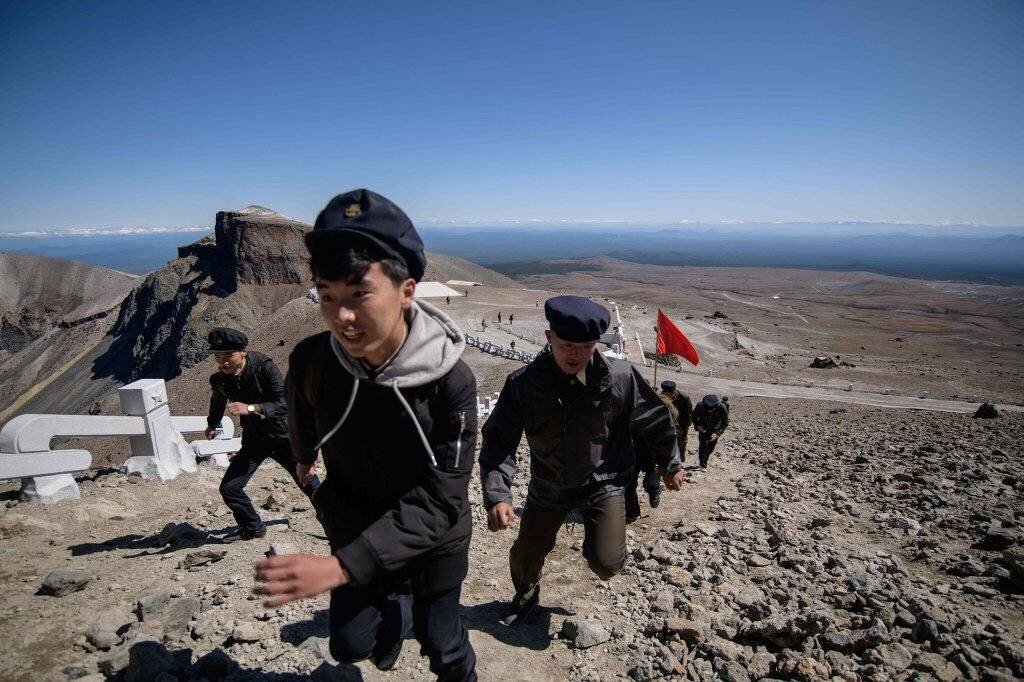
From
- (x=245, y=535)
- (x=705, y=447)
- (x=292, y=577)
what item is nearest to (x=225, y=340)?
(x=245, y=535)

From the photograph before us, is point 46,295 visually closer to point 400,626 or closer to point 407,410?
point 400,626

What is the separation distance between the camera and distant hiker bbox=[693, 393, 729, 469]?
810 centimetres

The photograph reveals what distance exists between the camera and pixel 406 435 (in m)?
2.16

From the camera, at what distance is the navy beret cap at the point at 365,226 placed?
1858mm

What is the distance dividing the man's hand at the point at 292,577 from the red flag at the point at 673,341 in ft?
27.2

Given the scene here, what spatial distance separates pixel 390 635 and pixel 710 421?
701 centimetres

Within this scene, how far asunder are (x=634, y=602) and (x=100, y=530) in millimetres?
5302

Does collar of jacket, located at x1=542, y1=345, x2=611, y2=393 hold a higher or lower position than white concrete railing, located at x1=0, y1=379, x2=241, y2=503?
higher

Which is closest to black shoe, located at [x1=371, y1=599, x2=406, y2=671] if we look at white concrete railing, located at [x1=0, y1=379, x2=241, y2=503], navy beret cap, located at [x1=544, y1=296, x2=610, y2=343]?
navy beret cap, located at [x1=544, y1=296, x2=610, y2=343]

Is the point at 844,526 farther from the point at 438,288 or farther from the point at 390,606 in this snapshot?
the point at 438,288

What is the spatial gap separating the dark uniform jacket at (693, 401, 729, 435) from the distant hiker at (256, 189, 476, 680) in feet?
22.2

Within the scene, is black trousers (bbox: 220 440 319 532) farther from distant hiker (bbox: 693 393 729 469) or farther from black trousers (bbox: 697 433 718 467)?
black trousers (bbox: 697 433 718 467)

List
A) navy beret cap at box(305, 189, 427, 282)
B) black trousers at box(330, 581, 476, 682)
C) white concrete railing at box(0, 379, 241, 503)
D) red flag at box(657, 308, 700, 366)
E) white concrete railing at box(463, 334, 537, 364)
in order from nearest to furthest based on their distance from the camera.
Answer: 1. navy beret cap at box(305, 189, 427, 282)
2. black trousers at box(330, 581, 476, 682)
3. white concrete railing at box(0, 379, 241, 503)
4. red flag at box(657, 308, 700, 366)
5. white concrete railing at box(463, 334, 537, 364)

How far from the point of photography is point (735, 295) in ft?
359
